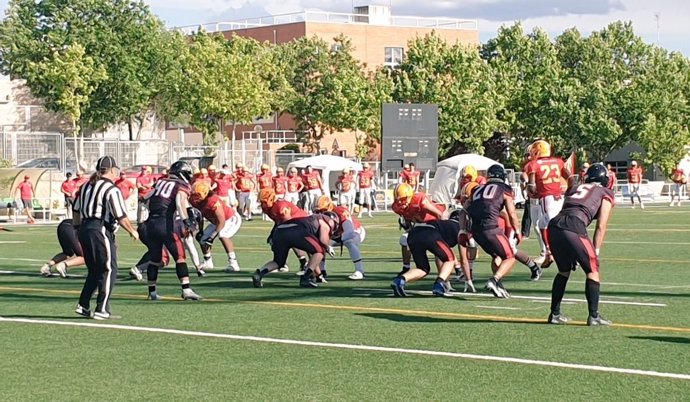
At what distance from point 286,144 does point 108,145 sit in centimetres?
2807

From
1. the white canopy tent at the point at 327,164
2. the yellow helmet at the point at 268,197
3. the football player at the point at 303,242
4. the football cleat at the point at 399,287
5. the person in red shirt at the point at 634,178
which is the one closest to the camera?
the football cleat at the point at 399,287

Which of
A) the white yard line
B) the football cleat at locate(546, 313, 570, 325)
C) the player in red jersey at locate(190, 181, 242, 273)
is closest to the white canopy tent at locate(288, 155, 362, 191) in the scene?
the player in red jersey at locate(190, 181, 242, 273)

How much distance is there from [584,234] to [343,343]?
105 inches

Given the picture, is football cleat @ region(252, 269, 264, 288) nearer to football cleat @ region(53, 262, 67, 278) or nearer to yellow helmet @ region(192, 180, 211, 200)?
yellow helmet @ region(192, 180, 211, 200)

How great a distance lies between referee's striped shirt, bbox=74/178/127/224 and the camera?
43.2 feet

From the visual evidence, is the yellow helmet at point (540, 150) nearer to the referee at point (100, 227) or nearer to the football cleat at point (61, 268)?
the referee at point (100, 227)

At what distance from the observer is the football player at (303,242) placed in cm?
1662

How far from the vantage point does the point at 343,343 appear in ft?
36.7

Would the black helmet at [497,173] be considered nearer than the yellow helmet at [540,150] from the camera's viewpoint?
Yes

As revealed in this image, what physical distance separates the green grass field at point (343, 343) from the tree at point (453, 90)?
49573 mm

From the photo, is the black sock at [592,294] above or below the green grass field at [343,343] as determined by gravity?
above

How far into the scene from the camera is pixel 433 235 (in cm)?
1495

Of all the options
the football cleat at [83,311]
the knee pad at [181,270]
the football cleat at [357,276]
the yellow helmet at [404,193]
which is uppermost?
the yellow helmet at [404,193]

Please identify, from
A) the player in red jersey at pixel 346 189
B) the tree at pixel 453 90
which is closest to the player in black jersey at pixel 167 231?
the player in red jersey at pixel 346 189
